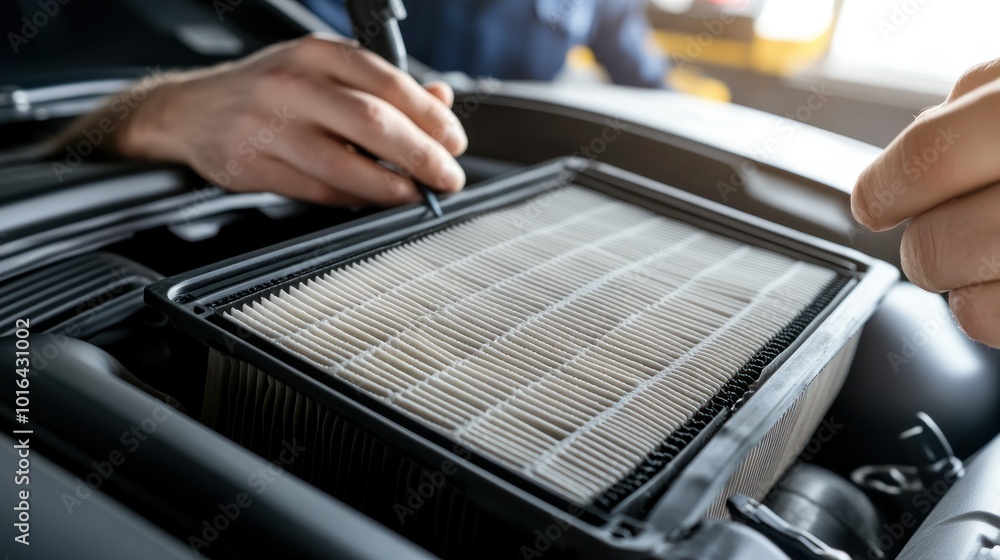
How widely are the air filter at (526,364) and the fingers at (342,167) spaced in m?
0.07

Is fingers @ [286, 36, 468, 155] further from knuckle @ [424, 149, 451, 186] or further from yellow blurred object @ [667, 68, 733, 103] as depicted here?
yellow blurred object @ [667, 68, 733, 103]

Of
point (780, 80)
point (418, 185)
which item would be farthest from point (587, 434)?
point (780, 80)

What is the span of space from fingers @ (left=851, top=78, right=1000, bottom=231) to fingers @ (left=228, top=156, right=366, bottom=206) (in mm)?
485

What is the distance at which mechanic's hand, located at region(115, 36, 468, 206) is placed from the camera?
0.72 m

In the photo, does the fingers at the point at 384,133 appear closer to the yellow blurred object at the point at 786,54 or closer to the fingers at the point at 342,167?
the fingers at the point at 342,167

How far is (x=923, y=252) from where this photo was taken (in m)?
0.46

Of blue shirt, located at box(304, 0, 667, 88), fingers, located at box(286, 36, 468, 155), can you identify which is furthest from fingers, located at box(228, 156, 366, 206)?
blue shirt, located at box(304, 0, 667, 88)

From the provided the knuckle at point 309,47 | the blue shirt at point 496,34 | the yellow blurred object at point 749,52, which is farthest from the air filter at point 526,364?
the yellow blurred object at point 749,52

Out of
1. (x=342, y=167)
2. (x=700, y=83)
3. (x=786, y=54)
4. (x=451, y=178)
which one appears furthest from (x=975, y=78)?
(x=700, y=83)

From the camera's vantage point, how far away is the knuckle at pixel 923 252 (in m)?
0.45

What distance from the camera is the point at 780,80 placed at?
8.97ft

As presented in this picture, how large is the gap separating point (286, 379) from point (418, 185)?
13.6 inches

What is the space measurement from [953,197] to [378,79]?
51 centimetres

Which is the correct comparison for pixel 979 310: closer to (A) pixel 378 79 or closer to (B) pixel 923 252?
(B) pixel 923 252
